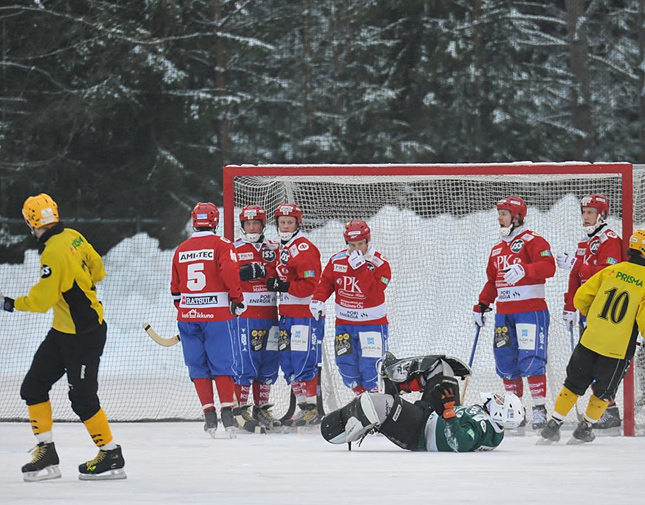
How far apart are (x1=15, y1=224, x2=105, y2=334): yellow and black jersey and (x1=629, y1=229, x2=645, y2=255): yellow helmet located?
2.95 metres

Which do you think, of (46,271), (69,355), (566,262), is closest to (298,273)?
(566,262)

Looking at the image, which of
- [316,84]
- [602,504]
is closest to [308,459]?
[602,504]

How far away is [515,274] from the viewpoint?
738 centimetres

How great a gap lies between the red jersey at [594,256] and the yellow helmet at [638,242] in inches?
26.2

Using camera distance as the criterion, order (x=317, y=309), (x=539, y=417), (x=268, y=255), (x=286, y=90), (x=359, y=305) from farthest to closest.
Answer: (x=286, y=90) < (x=268, y=255) < (x=359, y=305) < (x=317, y=309) < (x=539, y=417)

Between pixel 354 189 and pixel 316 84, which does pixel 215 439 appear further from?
pixel 316 84

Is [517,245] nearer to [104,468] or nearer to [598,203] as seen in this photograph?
[598,203]

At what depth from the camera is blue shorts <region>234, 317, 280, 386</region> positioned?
7695 mm

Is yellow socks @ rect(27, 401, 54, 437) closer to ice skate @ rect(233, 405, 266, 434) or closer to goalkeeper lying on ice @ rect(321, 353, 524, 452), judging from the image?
goalkeeper lying on ice @ rect(321, 353, 524, 452)

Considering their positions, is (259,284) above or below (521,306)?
above

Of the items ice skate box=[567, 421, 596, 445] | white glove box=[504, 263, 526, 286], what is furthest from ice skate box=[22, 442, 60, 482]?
white glove box=[504, 263, 526, 286]

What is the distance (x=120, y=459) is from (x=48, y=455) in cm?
32

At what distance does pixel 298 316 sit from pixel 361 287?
1.44 feet

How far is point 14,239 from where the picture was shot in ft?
51.1
